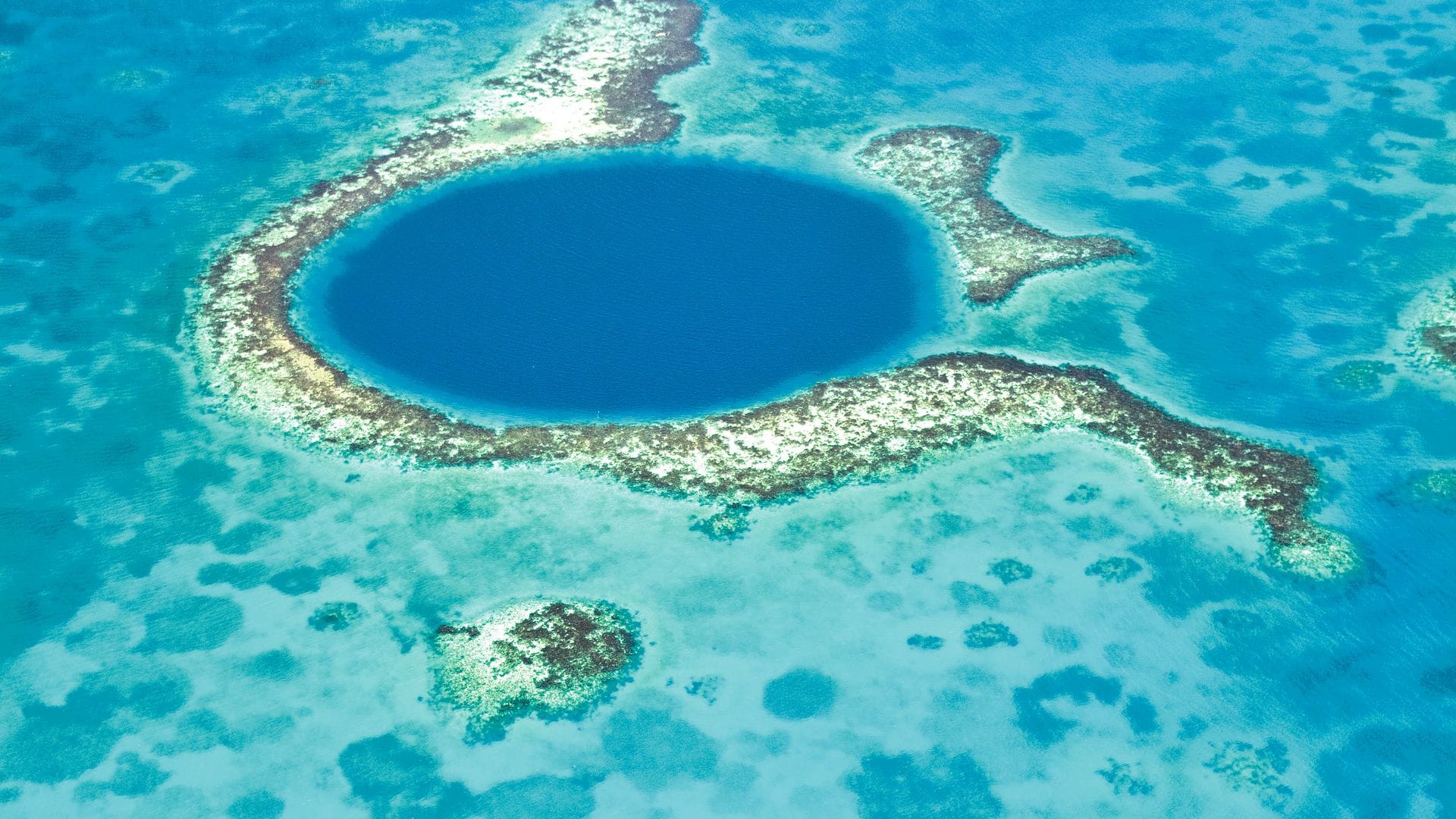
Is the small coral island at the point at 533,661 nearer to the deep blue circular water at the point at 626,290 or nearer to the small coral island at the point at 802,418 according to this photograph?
the small coral island at the point at 802,418

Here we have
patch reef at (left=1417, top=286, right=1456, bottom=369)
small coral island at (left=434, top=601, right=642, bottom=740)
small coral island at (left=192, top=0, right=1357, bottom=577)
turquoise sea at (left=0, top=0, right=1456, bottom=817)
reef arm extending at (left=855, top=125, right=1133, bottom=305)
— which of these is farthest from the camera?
reef arm extending at (left=855, top=125, right=1133, bottom=305)

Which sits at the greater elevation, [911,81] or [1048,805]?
[911,81]

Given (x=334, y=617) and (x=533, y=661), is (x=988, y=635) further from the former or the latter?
(x=334, y=617)

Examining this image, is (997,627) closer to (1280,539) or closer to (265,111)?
(1280,539)

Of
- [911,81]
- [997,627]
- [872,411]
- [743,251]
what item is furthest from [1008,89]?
[997,627]

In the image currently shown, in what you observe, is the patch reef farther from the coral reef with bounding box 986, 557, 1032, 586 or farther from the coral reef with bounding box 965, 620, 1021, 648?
the coral reef with bounding box 965, 620, 1021, 648

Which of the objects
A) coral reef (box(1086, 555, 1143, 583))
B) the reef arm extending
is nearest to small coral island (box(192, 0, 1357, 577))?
the reef arm extending

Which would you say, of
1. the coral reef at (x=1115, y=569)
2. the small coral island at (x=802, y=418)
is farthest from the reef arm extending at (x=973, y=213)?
the coral reef at (x=1115, y=569)
